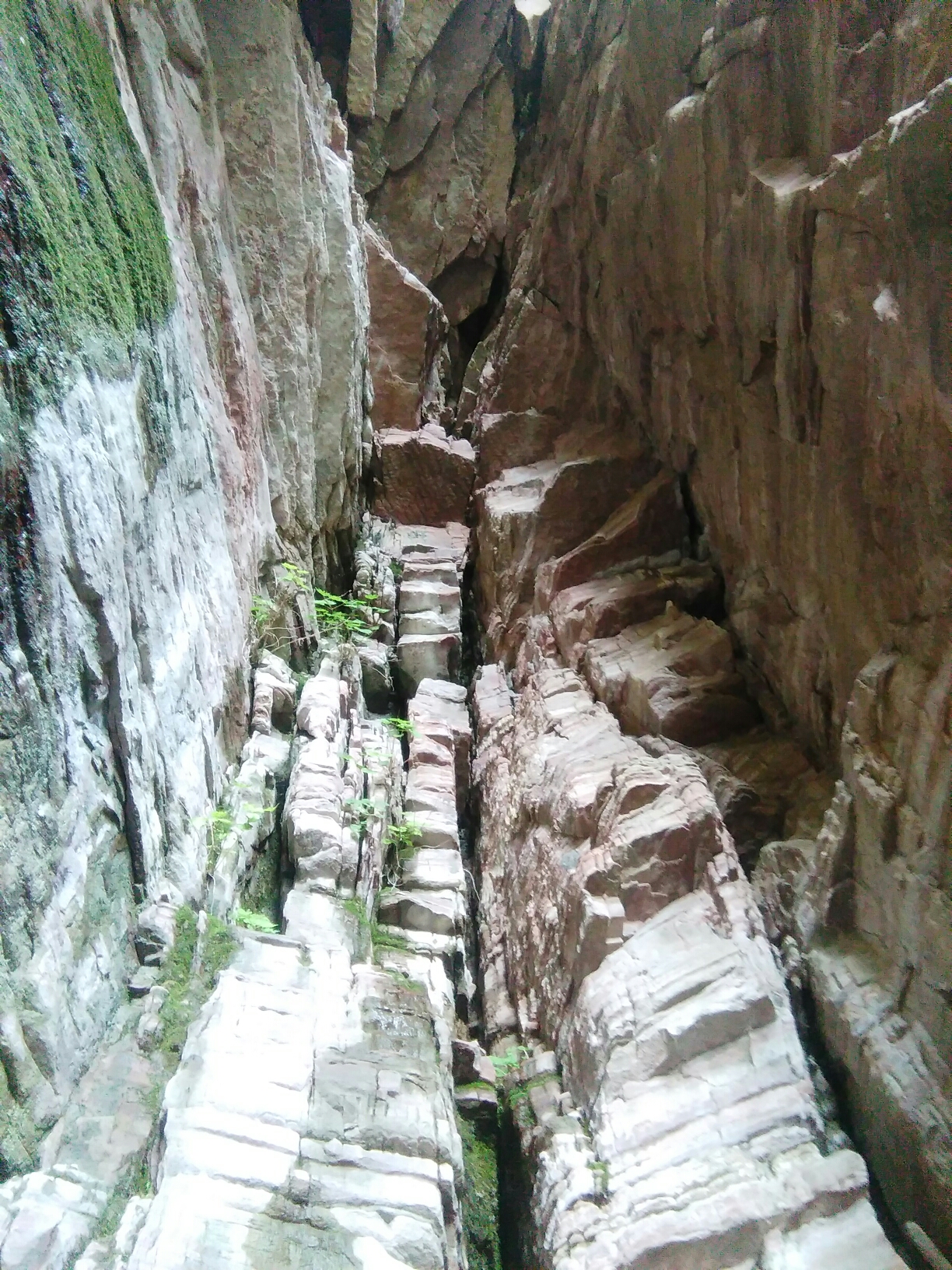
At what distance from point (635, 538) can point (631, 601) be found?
1.25 meters

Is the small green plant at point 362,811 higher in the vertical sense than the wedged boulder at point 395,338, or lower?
lower

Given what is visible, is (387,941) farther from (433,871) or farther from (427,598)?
(427,598)

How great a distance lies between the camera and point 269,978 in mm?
5242

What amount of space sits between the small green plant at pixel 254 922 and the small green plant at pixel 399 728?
14.3ft

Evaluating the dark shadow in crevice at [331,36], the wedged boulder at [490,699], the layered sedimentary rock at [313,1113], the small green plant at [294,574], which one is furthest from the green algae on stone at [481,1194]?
the dark shadow in crevice at [331,36]

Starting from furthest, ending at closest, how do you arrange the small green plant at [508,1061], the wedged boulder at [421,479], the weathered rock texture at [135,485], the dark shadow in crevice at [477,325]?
the dark shadow in crevice at [477,325] → the wedged boulder at [421,479] → the small green plant at [508,1061] → the weathered rock texture at [135,485]

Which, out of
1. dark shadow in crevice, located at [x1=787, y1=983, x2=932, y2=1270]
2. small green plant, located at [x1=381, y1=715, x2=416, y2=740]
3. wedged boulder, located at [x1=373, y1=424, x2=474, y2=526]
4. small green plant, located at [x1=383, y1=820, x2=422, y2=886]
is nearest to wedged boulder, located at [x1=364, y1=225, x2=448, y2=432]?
wedged boulder, located at [x1=373, y1=424, x2=474, y2=526]

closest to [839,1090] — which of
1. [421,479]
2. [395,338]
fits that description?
[421,479]

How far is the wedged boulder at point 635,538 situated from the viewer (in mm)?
11000

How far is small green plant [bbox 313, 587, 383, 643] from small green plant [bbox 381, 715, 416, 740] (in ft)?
3.77

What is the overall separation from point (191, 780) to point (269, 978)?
1.40 metres

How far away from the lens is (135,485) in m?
5.17

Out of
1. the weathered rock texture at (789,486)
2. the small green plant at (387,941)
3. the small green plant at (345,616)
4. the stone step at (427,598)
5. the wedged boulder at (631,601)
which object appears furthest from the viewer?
the stone step at (427,598)

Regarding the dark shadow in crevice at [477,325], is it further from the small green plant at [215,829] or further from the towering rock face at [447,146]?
the small green plant at [215,829]
